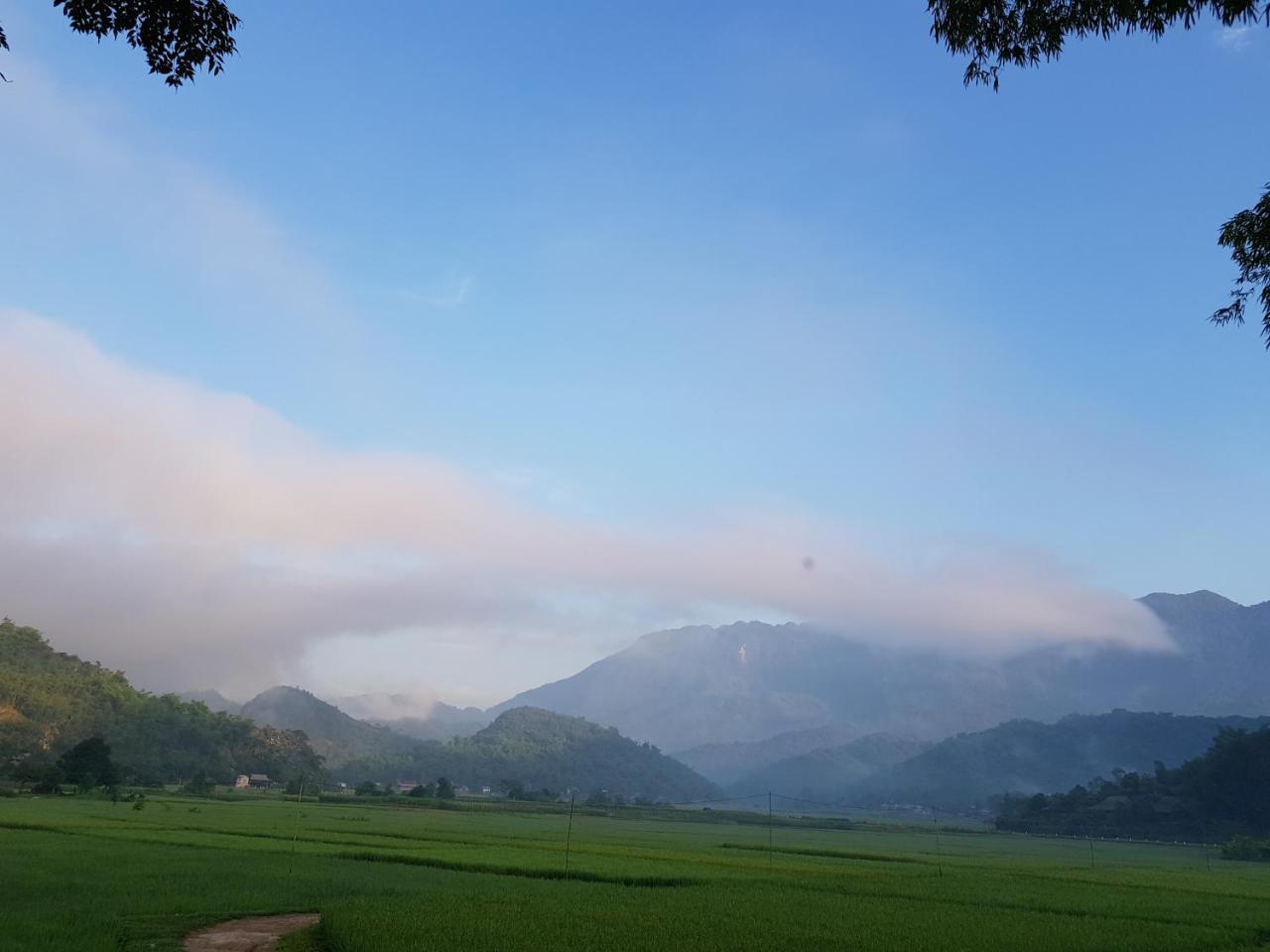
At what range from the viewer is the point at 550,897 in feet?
60.1

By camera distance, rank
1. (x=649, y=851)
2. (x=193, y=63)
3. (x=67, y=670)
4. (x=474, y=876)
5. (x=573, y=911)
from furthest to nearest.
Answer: (x=67, y=670) < (x=649, y=851) < (x=474, y=876) < (x=573, y=911) < (x=193, y=63)

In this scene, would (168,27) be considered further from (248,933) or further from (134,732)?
(134,732)

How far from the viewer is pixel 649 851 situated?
36.6 metres

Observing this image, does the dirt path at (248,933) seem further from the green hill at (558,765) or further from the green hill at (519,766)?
the green hill at (558,765)

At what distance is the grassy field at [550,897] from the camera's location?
13.2 metres

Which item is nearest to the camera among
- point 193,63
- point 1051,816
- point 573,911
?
A: point 193,63

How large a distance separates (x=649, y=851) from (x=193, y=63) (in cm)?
3502

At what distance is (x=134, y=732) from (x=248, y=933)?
108906 mm

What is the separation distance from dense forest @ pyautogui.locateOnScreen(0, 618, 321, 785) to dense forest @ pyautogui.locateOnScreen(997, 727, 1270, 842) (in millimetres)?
90986

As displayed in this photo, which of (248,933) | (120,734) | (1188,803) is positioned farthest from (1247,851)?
(120,734)

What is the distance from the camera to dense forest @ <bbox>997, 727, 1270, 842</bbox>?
8175cm

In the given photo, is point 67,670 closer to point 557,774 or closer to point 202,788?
point 202,788

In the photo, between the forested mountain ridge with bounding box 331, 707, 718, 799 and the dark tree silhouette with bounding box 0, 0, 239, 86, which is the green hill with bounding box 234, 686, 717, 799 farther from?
the dark tree silhouette with bounding box 0, 0, 239, 86

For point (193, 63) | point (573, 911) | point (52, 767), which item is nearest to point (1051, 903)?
point (573, 911)
